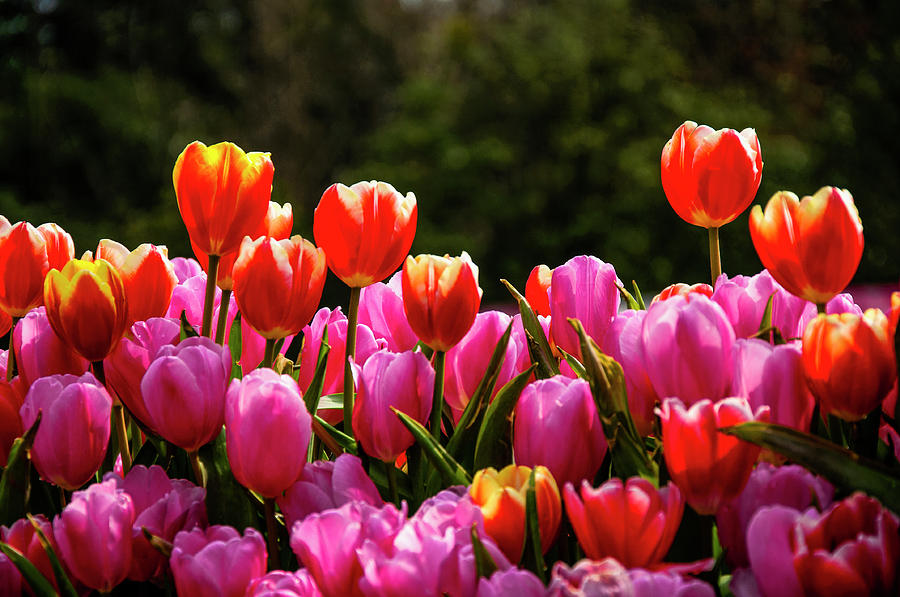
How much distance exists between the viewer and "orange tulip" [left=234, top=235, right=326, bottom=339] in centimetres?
90

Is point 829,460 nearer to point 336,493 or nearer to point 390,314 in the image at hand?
point 336,493

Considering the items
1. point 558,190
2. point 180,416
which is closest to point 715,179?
point 180,416

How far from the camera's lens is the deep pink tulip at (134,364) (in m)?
0.92

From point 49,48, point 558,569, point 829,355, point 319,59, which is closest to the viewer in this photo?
point 558,569

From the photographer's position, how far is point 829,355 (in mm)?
752

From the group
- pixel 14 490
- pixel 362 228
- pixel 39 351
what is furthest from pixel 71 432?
pixel 362 228

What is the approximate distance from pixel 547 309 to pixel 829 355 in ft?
1.58

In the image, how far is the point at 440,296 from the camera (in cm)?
89

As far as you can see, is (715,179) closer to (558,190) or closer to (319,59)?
(558,190)

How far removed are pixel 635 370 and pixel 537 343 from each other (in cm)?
17

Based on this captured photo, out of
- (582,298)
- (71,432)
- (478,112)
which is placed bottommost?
(478,112)

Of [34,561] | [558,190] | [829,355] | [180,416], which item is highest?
[829,355]

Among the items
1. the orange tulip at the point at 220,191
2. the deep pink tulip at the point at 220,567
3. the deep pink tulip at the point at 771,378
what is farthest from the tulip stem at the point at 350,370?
the deep pink tulip at the point at 771,378

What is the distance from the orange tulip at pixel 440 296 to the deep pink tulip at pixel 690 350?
0.58 feet
